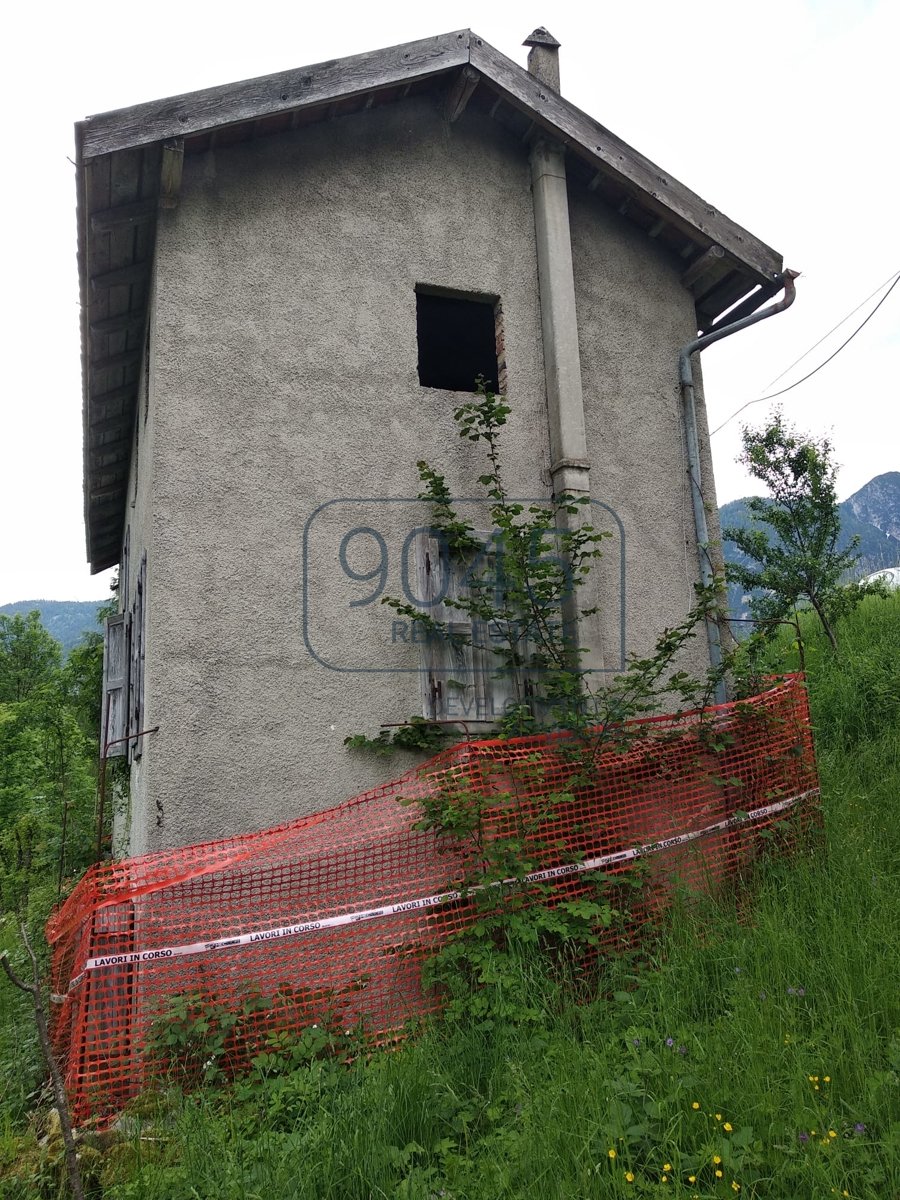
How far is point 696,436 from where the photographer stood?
696cm

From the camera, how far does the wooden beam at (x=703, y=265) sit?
6859 millimetres

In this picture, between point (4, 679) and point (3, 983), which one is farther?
point (4, 679)

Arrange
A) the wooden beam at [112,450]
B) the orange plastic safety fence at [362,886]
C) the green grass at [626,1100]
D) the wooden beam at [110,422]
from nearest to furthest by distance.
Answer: the green grass at [626,1100], the orange plastic safety fence at [362,886], the wooden beam at [110,422], the wooden beam at [112,450]

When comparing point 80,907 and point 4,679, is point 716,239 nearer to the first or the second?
point 80,907

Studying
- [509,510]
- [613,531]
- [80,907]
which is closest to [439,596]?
[509,510]

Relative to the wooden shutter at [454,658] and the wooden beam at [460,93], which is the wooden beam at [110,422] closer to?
the wooden shutter at [454,658]

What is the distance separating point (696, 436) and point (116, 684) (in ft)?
17.7

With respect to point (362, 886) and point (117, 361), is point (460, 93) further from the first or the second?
point (362, 886)

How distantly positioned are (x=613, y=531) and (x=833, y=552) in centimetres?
666

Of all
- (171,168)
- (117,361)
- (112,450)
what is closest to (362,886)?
(171,168)

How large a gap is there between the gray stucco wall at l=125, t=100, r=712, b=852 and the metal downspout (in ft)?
0.39

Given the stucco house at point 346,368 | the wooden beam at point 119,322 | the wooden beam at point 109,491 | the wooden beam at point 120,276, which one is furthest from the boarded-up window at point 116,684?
the wooden beam at point 120,276

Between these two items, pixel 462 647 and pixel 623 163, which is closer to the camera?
pixel 462 647

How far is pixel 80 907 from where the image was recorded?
4355mm
